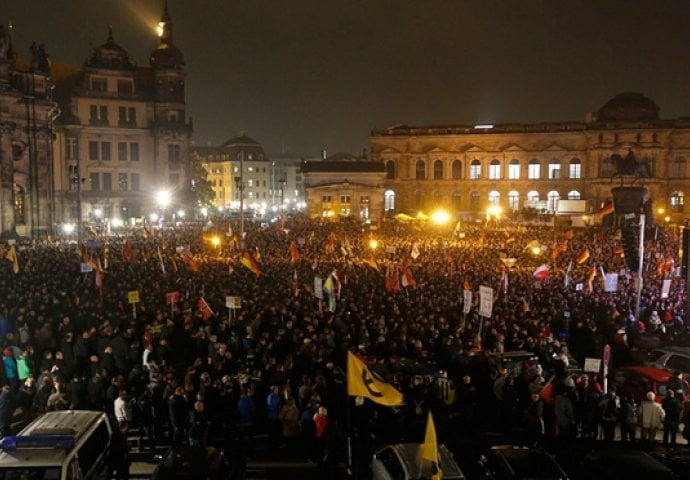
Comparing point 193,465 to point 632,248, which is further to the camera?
point 632,248

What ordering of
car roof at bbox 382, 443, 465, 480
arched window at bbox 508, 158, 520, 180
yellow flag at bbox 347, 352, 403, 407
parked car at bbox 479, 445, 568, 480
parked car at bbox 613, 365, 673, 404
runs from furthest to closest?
arched window at bbox 508, 158, 520, 180 → parked car at bbox 613, 365, 673, 404 → yellow flag at bbox 347, 352, 403, 407 → parked car at bbox 479, 445, 568, 480 → car roof at bbox 382, 443, 465, 480

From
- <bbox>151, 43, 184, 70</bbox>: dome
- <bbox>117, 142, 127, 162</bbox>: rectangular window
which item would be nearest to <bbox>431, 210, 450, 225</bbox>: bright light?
<bbox>151, 43, 184, 70</bbox>: dome

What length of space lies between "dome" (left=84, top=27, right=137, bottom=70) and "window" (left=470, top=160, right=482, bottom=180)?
4232cm

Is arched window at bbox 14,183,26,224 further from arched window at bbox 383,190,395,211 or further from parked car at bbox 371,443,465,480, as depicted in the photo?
arched window at bbox 383,190,395,211

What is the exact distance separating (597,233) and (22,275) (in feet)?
119

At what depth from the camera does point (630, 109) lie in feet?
260

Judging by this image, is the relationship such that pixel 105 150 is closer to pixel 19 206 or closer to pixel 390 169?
pixel 19 206

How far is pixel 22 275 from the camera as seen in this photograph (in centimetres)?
2491

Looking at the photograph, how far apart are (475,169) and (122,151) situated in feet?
140

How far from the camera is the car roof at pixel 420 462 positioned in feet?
28.7

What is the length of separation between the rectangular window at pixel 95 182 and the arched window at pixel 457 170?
43.0 metres

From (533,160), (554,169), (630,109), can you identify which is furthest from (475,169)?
(630,109)

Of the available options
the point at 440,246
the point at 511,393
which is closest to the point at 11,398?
the point at 511,393

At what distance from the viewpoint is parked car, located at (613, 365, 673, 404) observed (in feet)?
46.0
